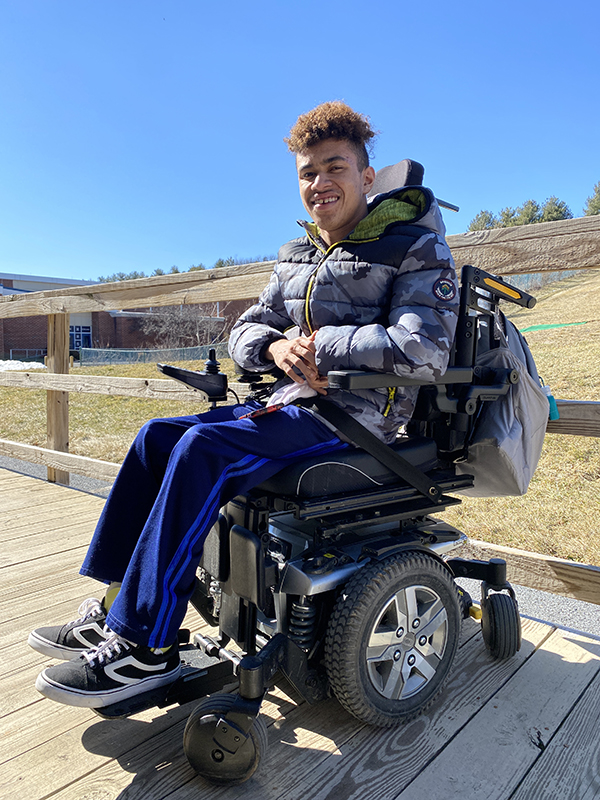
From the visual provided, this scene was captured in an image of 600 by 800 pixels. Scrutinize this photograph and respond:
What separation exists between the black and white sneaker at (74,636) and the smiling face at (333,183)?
1219 millimetres

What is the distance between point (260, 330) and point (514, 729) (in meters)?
1.27

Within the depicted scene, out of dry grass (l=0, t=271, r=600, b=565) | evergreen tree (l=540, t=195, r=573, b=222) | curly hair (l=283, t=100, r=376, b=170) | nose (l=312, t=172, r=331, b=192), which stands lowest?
dry grass (l=0, t=271, r=600, b=565)

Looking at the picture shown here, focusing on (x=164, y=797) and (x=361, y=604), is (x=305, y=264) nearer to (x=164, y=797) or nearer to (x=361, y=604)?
(x=361, y=604)

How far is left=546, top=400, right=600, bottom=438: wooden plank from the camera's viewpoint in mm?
1905

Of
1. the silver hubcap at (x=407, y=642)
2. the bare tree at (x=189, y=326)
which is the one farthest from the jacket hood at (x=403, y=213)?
the bare tree at (x=189, y=326)

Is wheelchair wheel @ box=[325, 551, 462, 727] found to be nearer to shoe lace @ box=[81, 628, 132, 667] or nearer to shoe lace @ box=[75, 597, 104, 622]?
shoe lace @ box=[81, 628, 132, 667]

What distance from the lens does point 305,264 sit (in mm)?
1780

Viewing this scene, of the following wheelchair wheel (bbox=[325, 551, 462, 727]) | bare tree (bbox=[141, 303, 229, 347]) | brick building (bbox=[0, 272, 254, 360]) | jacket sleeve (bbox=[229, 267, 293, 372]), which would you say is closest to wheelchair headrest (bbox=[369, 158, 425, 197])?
jacket sleeve (bbox=[229, 267, 293, 372])

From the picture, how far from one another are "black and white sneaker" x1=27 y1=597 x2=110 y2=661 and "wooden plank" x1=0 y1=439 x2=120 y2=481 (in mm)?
1935

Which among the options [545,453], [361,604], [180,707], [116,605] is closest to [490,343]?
[361,604]

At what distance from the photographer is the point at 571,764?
134cm

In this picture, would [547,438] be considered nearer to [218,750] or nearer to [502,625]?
[502,625]

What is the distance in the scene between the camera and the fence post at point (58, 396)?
3955 mm

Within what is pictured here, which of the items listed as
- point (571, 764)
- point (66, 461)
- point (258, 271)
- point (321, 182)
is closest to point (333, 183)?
point (321, 182)
